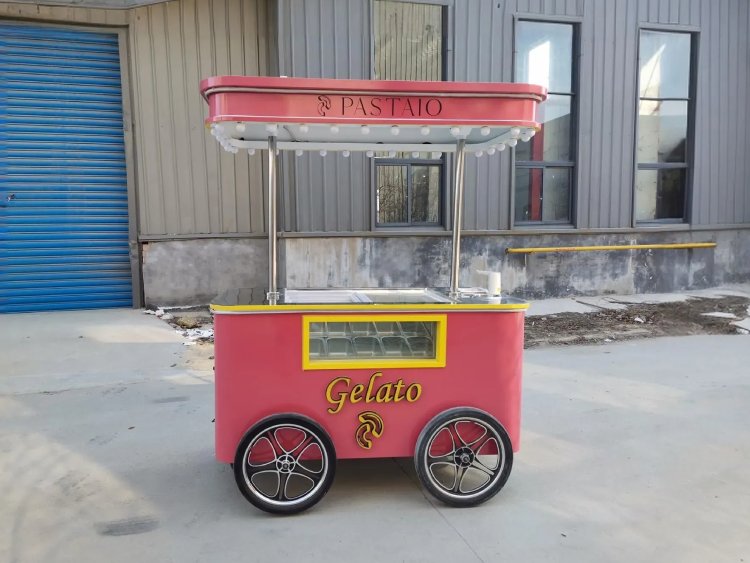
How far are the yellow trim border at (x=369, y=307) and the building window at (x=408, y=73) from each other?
630 cm

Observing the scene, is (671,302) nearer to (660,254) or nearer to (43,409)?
(660,254)

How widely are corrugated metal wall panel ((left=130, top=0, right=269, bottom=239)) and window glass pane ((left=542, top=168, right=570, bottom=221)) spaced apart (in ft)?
15.8

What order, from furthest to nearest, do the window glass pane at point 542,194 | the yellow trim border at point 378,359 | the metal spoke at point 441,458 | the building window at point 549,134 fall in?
1. the window glass pane at point 542,194
2. the building window at point 549,134
3. the metal spoke at point 441,458
4. the yellow trim border at point 378,359

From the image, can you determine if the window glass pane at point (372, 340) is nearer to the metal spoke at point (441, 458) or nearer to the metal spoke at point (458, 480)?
the metal spoke at point (441, 458)

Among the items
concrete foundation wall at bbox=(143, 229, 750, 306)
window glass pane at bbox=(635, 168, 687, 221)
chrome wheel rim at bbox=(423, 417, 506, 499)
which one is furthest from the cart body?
window glass pane at bbox=(635, 168, 687, 221)

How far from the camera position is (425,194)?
996 centimetres

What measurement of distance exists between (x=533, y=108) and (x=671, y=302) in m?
7.77

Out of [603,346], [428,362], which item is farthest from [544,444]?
[603,346]

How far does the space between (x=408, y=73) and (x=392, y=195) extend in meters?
1.97

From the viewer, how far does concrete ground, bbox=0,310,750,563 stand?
3057 mm

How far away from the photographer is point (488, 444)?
3.55 m

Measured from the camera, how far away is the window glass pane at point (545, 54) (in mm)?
10234

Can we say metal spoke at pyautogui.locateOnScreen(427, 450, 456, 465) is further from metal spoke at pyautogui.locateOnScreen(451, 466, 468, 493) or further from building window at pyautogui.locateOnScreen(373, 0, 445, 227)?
building window at pyautogui.locateOnScreen(373, 0, 445, 227)

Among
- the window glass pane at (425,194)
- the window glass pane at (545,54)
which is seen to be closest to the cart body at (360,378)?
the window glass pane at (425,194)
